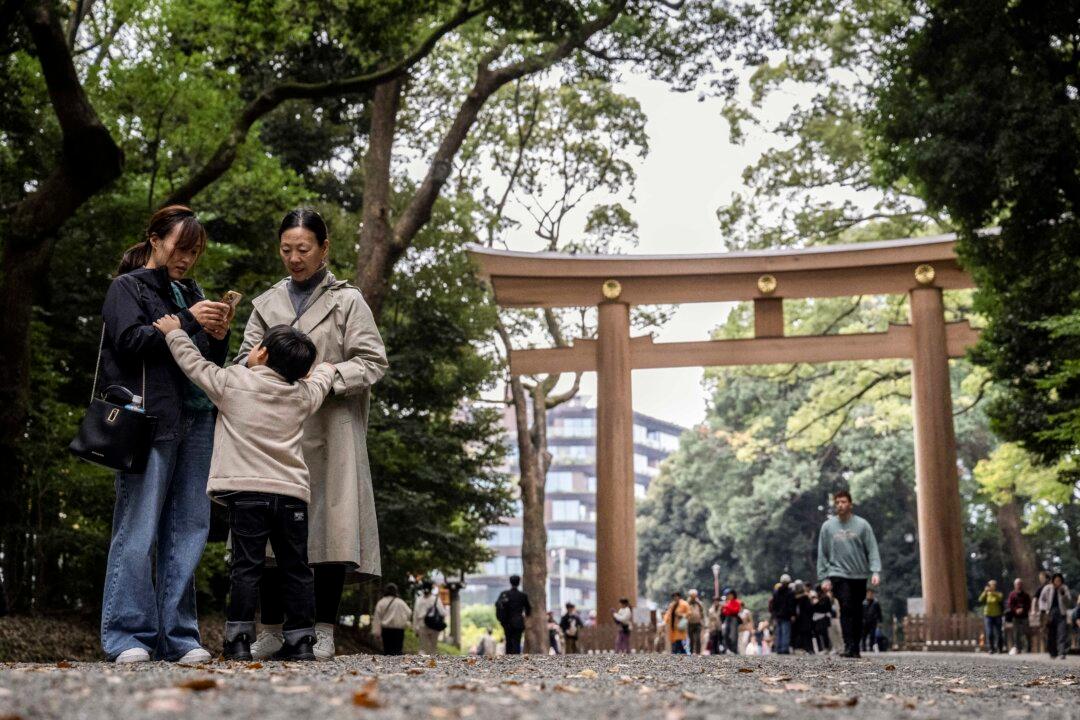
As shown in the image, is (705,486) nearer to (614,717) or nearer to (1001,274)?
(1001,274)

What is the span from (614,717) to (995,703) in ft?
5.83

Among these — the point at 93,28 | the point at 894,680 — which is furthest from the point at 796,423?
the point at 894,680

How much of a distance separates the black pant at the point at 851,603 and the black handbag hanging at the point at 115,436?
6.92 metres

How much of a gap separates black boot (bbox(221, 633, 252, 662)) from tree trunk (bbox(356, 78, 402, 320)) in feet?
30.2

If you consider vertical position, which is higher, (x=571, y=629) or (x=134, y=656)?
(x=134, y=656)

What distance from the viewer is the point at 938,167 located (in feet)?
45.4

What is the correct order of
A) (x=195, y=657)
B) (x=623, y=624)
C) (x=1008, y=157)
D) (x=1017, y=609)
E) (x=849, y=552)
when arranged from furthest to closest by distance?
(x=1017, y=609)
(x=623, y=624)
(x=1008, y=157)
(x=849, y=552)
(x=195, y=657)

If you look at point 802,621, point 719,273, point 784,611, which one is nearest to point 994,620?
point 802,621

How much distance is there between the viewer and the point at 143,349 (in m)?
4.76

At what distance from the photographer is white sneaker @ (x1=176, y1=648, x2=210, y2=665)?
460cm

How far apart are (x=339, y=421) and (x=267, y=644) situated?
3.17 ft

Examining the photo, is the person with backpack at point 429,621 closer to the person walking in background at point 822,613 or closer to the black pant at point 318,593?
the person walking in background at point 822,613

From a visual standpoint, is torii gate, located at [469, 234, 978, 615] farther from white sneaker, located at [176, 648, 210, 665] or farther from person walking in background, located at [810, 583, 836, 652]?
white sneaker, located at [176, 648, 210, 665]

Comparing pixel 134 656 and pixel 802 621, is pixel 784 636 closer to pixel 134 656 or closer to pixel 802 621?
pixel 802 621
